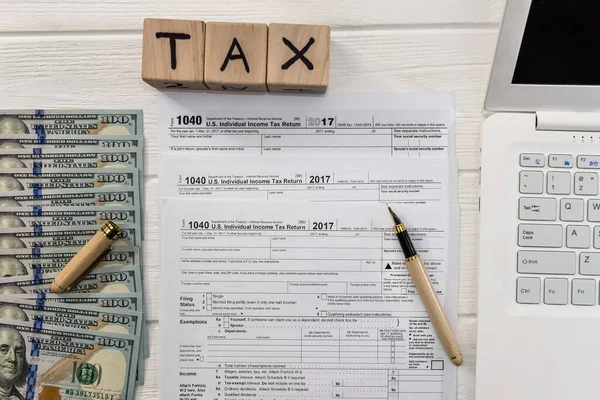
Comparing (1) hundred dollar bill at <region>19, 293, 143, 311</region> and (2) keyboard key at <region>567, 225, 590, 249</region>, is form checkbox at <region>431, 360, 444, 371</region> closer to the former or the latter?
(2) keyboard key at <region>567, 225, 590, 249</region>

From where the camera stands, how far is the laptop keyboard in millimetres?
437

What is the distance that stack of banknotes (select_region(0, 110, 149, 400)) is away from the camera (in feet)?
1.59

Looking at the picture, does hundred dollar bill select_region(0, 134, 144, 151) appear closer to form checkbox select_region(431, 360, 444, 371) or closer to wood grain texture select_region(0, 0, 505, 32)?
wood grain texture select_region(0, 0, 505, 32)

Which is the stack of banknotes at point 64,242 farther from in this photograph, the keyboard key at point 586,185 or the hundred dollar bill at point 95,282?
the keyboard key at point 586,185

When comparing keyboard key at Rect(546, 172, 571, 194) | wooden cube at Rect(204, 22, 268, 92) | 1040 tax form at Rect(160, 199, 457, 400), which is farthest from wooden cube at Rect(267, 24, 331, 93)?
keyboard key at Rect(546, 172, 571, 194)

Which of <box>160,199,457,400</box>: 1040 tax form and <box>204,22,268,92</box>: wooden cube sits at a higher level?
<box>204,22,268,92</box>: wooden cube

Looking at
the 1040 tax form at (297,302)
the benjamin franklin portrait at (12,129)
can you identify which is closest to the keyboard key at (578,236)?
the 1040 tax form at (297,302)

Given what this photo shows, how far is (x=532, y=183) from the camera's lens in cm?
44

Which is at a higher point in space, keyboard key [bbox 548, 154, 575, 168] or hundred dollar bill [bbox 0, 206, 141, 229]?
keyboard key [bbox 548, 154, 575, 168]

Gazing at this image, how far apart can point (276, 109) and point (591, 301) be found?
0.34 metres

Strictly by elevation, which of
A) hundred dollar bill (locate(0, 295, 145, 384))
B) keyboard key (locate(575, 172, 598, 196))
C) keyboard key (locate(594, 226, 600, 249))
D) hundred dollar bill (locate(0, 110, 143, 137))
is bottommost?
hundred dollar bill (locate(0, 295, 145, 384))

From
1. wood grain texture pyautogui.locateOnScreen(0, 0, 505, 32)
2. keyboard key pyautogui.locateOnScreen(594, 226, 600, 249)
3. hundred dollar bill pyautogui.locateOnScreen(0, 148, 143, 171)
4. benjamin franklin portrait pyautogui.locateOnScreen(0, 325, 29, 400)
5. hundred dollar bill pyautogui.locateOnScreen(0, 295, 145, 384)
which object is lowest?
benjamin franklin portrait pyautogui.locateOnScreen(0, 325, 29, 400)

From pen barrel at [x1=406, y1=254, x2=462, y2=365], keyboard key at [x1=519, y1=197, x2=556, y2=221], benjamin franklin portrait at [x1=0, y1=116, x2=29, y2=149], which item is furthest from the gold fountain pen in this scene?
benjamin franklin portrait at [x1=0, y1=116, x2=29, y2=149]

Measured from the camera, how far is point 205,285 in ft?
1.59
